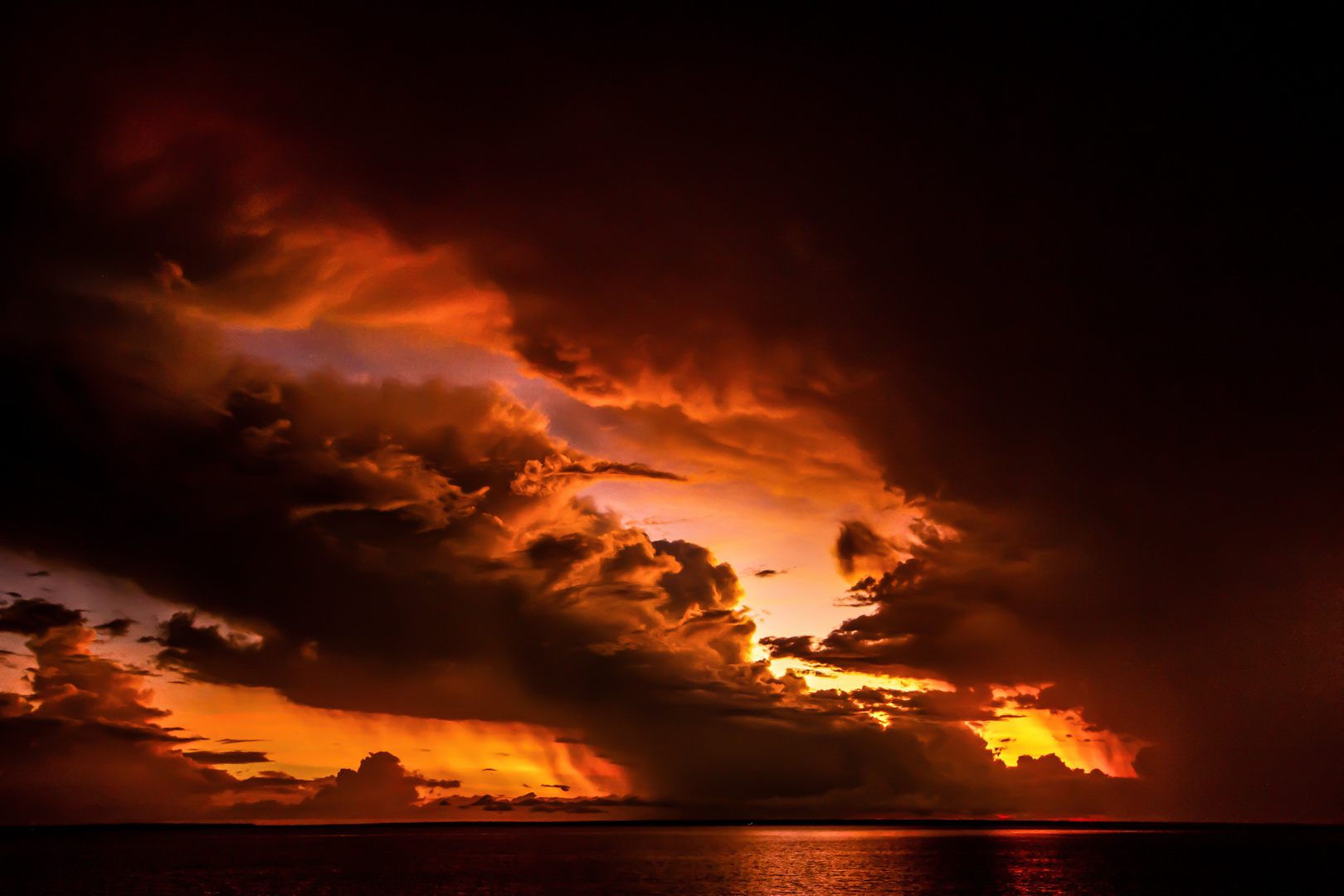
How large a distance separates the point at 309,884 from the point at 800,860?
10066cm

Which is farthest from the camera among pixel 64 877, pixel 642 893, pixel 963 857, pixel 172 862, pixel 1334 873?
pixel 963 857

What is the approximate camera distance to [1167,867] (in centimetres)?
15762

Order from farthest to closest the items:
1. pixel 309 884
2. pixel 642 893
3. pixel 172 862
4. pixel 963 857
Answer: pixel 963 857 < pixel 172 862 < pixel 309 884 < pixel 642 893

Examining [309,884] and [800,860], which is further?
[800,860]

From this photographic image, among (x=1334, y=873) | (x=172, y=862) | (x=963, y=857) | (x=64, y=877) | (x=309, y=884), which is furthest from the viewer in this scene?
(x=963, y=857)

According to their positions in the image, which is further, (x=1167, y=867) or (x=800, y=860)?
(x=800, y=860)

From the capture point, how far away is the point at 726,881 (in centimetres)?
11994

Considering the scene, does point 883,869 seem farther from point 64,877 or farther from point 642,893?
point 64,877

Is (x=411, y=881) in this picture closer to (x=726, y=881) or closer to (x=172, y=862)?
(x=726, y=881)

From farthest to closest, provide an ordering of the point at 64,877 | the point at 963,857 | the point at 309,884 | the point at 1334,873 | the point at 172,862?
the point at 963,857 → the point at 172,862 → the point at 1334,873 → the point at 64,877 → the point at 309,884

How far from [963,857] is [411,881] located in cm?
12998

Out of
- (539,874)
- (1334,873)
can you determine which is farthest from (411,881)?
(1334,873)

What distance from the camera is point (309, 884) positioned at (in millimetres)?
115750

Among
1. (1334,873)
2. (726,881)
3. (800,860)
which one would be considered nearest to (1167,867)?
(1334,873)
